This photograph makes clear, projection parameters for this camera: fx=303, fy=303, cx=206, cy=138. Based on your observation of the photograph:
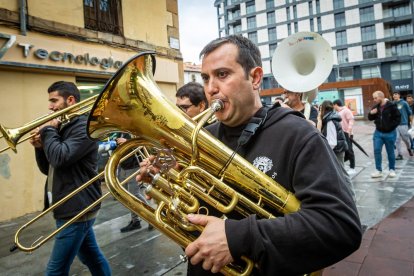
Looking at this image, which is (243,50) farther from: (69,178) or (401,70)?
(401,70)

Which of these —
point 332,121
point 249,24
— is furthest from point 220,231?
point 249,24

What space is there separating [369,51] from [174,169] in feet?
156

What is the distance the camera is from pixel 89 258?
255 cm

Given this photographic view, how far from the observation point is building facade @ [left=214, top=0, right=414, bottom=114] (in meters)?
39.1

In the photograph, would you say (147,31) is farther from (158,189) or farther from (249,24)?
(249,24)

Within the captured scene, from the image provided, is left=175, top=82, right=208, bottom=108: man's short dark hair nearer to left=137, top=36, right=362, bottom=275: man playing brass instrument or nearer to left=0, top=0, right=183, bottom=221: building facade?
left=137, top=36, right=362, bottom=275: man playing brass instrument

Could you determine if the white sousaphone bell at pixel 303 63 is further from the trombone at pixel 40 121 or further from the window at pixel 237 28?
the window at pixel 237 28

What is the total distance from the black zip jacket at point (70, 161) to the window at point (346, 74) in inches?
1782

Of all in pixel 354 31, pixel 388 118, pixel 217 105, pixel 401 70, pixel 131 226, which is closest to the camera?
pixel 217 105

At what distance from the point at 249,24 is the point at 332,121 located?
5065cm

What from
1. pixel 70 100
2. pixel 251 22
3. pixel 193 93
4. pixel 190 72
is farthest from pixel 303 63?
pixel 190 72

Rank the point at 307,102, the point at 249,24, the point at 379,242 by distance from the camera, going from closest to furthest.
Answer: the point at 379,242 → the point at 307,102 → the point at 249,24

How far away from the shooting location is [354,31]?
140 feet

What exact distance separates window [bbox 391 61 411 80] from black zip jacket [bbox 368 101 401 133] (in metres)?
39.1
